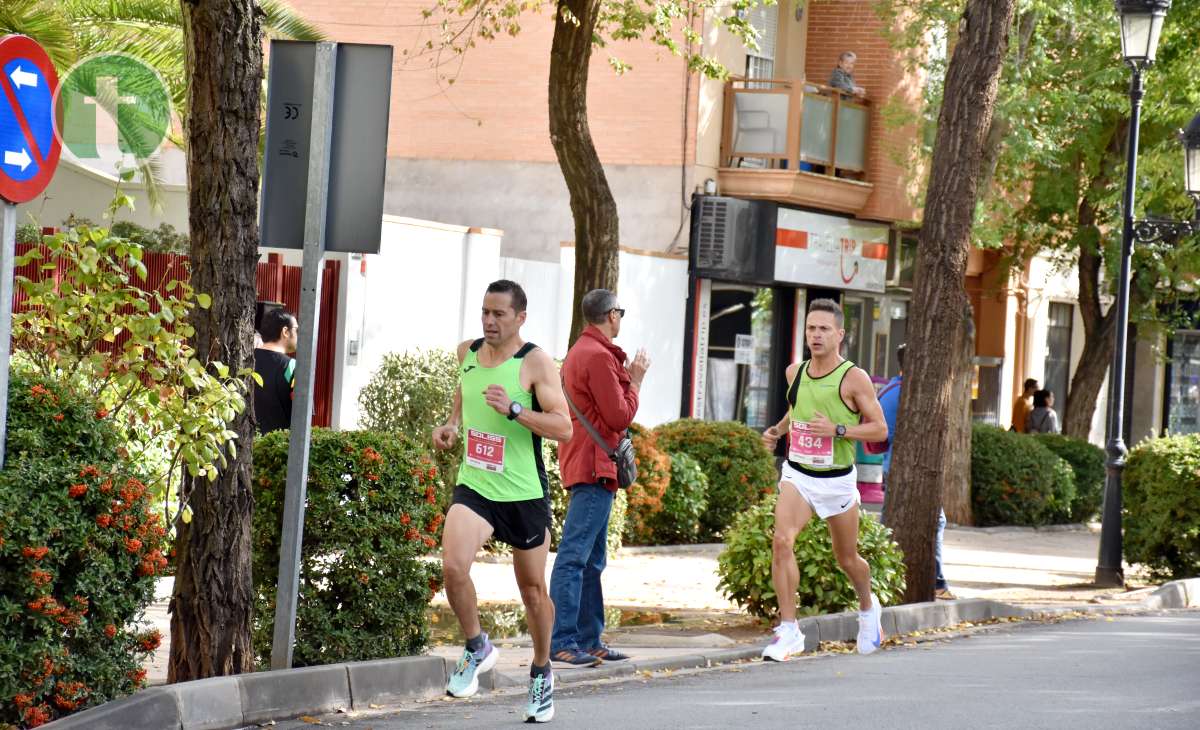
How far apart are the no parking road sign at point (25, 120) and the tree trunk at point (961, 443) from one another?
16404 mm

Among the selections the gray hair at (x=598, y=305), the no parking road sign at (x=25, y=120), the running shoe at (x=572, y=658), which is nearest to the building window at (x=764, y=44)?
the gray hair at (x=598, y=305)

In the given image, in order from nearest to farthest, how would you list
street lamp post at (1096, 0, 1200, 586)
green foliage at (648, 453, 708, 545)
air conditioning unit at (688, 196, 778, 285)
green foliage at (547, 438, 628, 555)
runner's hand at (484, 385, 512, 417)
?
Result: runner's hand at (484, 385, 512, 417)
green foliage at (547, 438, 628, 555)
street lamp post at (1096, 0, 1200, 586)
green foliage at (648, 453, 708, 545)
air conditioning unit at (688, 196, 778, 285)

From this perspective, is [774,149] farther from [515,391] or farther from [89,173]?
[515,391]

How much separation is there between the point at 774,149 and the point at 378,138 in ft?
56.7

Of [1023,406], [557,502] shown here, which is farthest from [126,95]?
[1023,406]

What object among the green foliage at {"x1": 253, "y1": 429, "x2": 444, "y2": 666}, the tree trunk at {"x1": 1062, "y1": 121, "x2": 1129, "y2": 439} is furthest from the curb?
the tree trunk at {"x1": 1062, "y1": 121, "x2": 1129, "y2": 439}

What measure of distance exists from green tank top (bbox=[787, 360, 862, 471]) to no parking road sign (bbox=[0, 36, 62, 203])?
5128 millimetres

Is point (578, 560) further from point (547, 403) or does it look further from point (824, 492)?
point (824, 492)

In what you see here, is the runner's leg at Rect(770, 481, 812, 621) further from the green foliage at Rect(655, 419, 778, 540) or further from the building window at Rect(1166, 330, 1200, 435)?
the building window at Rect(1166, 330, 1200, 435)

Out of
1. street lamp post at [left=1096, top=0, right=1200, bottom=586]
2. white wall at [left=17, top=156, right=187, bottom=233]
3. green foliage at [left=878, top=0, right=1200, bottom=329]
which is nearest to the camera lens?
street lamp post at [left=1096, top=0, right=1200, bottom=586]

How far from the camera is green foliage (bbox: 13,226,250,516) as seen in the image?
7441mm

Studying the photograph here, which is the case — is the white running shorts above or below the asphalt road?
above

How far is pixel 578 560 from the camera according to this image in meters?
9.59

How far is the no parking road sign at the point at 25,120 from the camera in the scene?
661 cm
